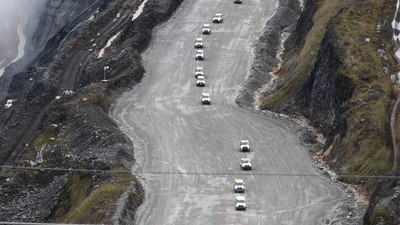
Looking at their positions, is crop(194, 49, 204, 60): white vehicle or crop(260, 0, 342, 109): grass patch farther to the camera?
crop(194, 49, 204, 60): white vehicle

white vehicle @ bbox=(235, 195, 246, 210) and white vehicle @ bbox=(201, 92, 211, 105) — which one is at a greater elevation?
white vehicle @ bbox=(235, 195, 246, 210)

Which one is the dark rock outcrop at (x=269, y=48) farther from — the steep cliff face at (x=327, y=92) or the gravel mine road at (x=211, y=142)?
the steep cliff face at (x=327, y=92)

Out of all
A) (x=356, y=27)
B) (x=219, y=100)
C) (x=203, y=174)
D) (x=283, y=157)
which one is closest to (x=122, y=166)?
(x=203, y=174)

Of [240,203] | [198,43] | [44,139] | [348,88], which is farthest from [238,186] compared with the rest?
[198,43]

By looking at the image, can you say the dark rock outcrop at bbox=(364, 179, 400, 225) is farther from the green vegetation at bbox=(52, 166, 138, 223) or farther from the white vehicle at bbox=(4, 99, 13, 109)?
the white vehicle at bbox=(4, 99, 13, 109)

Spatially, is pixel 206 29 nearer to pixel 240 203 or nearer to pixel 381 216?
pixel 240 203

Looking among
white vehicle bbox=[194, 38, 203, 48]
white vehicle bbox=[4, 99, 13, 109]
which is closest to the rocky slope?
white vehicle bbox=[4, 99, 13, 109]
